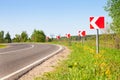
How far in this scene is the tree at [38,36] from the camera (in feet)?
376

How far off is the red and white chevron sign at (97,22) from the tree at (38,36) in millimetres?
96752

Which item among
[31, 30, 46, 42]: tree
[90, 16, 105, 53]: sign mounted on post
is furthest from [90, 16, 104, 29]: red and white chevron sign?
[31, 30, 46, 42]: tree

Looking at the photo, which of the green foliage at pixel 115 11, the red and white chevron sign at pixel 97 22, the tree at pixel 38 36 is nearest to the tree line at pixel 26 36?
the tree at pixel 38 36

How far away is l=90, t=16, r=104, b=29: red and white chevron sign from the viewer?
52.5ft

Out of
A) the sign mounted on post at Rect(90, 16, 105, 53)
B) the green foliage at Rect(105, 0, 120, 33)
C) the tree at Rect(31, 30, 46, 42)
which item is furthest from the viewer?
the tree at Rect(31, 30, 46, 42)

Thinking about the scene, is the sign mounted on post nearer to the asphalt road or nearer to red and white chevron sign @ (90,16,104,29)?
red and white chevron sign @ (90,16,104,29)

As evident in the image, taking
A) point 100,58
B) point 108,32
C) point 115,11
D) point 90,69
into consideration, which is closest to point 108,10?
point 115,11

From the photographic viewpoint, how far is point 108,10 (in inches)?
1232

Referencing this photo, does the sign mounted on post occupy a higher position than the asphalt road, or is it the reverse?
the sign mounted on post

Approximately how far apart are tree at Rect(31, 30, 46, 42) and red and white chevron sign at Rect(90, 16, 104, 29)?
96752mm

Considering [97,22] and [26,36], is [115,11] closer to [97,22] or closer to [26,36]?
[97,22]

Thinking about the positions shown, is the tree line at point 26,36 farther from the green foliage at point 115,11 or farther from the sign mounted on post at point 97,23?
the sign mounted on post at point 97,23

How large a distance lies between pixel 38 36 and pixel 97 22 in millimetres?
100388

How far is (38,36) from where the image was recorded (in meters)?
116
